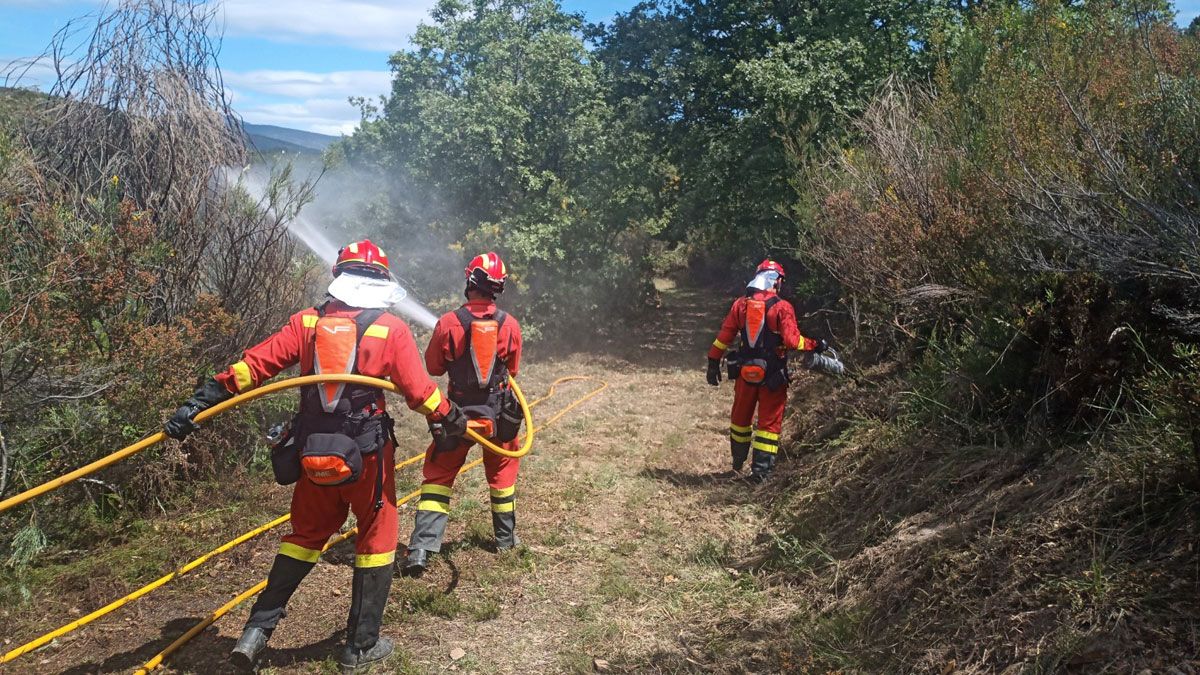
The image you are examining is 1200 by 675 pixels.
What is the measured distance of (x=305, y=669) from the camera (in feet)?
14.2

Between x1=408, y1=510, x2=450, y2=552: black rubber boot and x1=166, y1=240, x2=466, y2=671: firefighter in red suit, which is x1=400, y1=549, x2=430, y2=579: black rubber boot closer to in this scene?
x1=408, y1=510, x2=450, y2=552: black rubber boot

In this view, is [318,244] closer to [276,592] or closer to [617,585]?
[617,585]

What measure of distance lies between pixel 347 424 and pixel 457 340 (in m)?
1.45

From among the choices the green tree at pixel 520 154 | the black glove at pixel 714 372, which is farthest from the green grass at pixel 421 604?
the green tree at pixel 520 154

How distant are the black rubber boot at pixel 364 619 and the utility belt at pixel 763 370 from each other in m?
3.78

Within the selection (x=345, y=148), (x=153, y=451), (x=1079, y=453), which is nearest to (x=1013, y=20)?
(x=1079, y=453)

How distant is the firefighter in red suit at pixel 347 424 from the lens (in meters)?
4.20

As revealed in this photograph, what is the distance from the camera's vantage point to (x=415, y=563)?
542 cm

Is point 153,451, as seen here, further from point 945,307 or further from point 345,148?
point 345,148

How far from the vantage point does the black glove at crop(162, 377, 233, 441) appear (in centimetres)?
405

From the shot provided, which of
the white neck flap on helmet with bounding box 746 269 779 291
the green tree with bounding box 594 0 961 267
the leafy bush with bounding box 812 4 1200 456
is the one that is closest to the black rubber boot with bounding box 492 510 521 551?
the white neck flap on helmet with bounding box 746 269 779 291

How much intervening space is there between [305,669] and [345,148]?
13.0 meters

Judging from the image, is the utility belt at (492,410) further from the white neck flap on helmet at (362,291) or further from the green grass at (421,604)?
the white neck flap on helmet at (362,291)

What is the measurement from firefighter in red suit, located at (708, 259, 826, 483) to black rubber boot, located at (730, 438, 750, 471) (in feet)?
0.30
